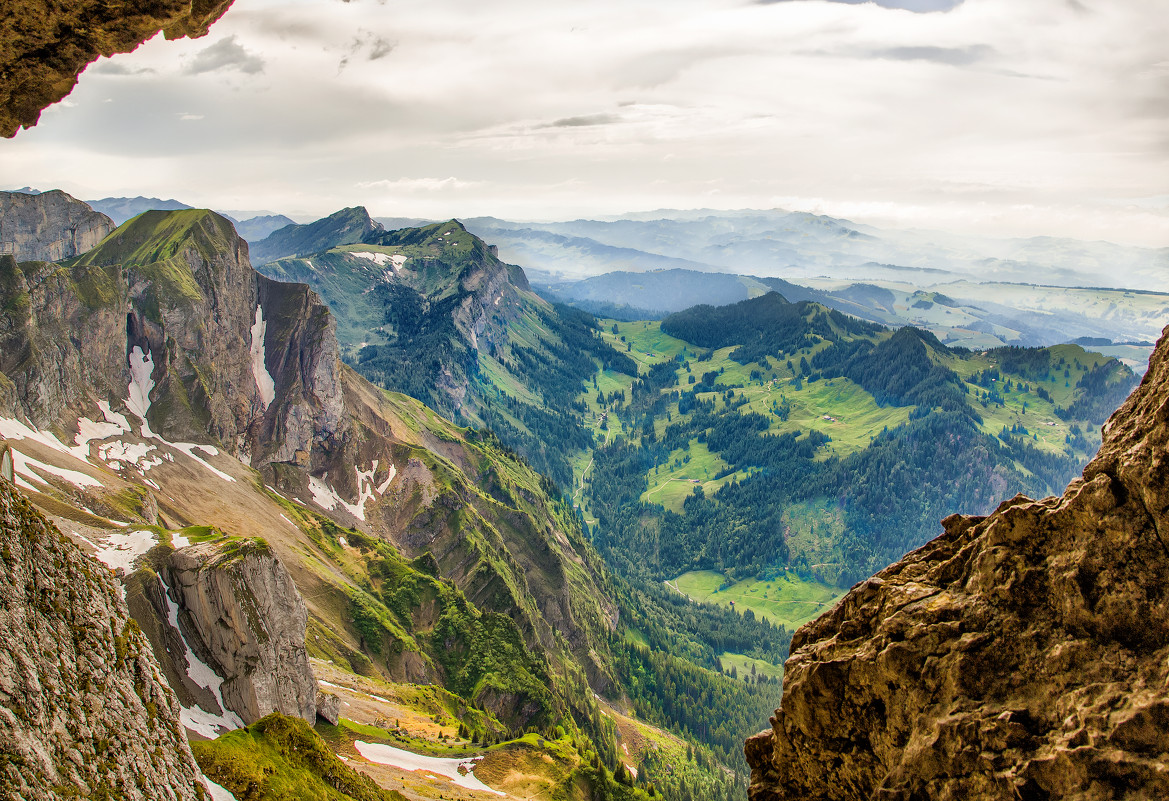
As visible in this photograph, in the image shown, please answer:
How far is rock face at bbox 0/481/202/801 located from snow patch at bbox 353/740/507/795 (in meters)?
54.4

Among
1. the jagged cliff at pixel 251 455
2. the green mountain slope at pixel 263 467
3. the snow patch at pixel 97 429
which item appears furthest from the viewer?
the snow patch at pixel 97 429

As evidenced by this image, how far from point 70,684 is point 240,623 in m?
51.6

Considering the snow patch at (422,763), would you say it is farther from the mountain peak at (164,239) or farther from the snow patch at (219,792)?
the mountain peak at (164,239)

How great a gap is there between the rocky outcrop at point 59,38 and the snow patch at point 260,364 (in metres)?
158

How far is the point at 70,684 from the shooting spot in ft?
92.7

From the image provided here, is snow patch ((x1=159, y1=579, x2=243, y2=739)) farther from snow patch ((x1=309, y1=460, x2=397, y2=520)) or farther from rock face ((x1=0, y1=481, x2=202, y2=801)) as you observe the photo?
snow patch ((x1=309, y1=460, x2=397, y2=520))

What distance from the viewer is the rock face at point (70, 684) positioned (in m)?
24.9

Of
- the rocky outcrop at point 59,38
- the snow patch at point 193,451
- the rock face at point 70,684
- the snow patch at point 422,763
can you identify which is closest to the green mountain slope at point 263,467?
the snow patch at point 193,451

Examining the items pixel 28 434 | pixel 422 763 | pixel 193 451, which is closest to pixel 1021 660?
pixel 422 763

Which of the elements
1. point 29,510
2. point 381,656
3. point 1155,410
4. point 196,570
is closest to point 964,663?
point 1155,410

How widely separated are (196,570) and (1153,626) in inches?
3254

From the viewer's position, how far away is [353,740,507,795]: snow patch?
273 ft

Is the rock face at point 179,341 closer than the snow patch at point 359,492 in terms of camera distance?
Yes

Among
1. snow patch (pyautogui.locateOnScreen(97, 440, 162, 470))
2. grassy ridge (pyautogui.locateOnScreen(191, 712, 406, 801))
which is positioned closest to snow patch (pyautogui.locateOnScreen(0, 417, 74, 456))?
snow patch (pyautogui.locateOnScreen(97, 440, 162, 470))
